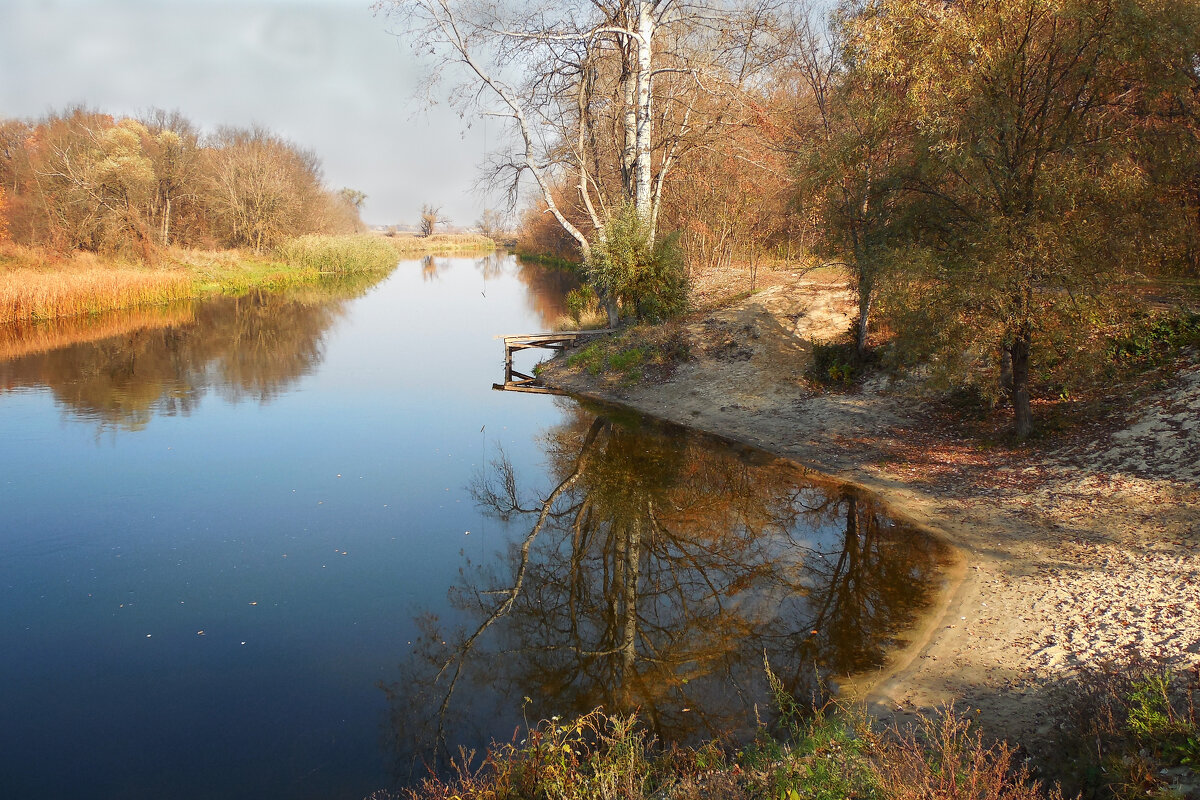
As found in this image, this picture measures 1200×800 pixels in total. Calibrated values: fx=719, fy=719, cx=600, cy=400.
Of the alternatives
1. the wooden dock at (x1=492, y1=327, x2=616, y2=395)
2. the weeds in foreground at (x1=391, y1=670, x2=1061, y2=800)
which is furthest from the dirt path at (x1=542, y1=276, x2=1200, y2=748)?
the wooden dock at (x1=492, y1=327, x2=616, y2=395)

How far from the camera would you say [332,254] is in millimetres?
51625

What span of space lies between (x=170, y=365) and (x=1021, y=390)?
20.0m

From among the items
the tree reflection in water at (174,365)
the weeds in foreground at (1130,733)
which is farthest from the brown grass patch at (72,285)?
the weeds in foreground at (1130,733)

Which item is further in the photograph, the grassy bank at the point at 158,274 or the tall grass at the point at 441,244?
the tall grass at the point at 441,244

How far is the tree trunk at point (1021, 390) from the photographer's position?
10.3 meters

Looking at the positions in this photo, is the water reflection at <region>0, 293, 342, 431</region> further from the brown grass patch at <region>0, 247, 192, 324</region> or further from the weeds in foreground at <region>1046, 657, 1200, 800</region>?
→ the weeds in foreground at <region>1046, 657, 1200, 800</region>

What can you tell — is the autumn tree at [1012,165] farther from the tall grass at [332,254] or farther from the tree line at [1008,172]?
the tall grass at [332,254]

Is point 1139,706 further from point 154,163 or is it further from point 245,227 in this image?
point 245,227

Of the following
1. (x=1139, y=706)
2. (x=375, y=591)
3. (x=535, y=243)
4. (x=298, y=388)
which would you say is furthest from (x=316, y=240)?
(x=1139, y=706)

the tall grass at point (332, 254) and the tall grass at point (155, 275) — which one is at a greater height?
the tall grass at point (332, 254)

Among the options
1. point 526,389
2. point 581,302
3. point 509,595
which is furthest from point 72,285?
point 509,595

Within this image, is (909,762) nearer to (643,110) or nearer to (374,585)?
(374,585)

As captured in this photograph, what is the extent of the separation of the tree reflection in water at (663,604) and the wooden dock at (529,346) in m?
6.98

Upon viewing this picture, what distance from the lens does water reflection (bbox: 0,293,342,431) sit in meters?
15.5
